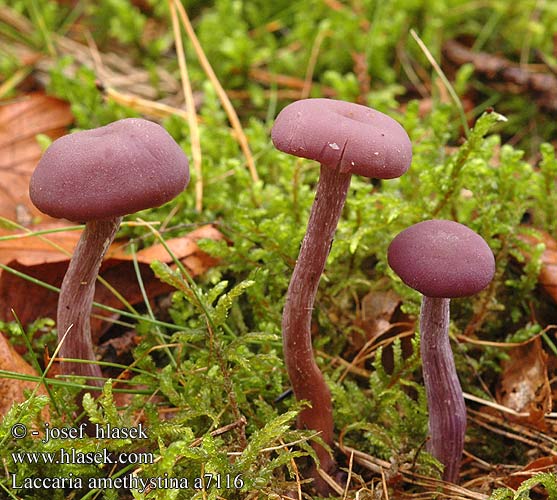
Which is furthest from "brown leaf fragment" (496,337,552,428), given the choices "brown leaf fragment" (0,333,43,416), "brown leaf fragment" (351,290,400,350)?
"brown leaf fragment" (0,333,43,416)

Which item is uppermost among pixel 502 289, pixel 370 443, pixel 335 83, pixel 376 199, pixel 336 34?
pixel 336 34

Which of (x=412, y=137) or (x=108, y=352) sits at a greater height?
(x=412, y=137)

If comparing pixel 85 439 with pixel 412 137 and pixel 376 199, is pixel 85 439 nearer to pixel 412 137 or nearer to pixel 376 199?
pixel 376 199

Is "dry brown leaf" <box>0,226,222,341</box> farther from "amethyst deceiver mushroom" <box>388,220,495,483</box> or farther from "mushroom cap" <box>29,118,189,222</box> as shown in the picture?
"amethyst deceiver mushroom" <box>388,220,495,483</box>

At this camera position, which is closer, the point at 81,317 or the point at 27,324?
the point at 81,317

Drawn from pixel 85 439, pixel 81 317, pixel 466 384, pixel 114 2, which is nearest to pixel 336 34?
pixel 114 2

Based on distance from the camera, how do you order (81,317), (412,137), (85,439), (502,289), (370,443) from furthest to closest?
(412,137)
(502,289)
(370,443)
(81,317)
(85,439)

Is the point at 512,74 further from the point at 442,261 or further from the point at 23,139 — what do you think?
the point at 23,139

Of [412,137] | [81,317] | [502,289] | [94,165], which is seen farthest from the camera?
[412,137]
